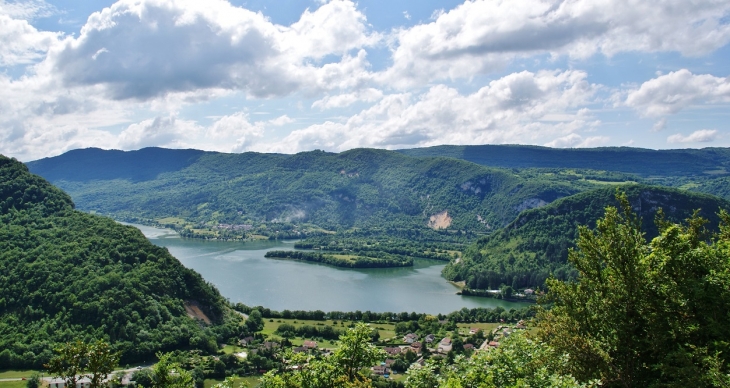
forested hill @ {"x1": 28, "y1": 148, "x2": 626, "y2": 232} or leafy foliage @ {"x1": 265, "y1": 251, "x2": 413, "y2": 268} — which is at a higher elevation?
forested hill @ {"x1": 28, "y1": 148, "x2": 626, "y2": 232}

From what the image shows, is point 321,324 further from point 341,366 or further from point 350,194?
point 350,194

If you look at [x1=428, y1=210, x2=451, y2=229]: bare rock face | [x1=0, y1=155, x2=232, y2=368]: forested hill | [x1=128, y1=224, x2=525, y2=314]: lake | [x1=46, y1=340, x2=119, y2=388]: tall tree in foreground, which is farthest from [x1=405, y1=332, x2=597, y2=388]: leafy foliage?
[x1=428, y1=210, x2=451, y2=229]: bare rock face

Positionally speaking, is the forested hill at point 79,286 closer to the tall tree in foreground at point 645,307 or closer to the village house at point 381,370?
the village house at point 381,370

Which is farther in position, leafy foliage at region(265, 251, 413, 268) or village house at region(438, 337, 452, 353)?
leafy foliage at region(265, 251, 413, 268)

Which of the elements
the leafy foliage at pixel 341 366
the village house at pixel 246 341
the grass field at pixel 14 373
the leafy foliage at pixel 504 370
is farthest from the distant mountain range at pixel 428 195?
the leafy foliage at pixel 341 366

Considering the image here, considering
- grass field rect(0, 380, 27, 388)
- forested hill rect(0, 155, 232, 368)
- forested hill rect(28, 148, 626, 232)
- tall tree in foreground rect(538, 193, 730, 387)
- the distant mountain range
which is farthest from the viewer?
Answer: forested hill rect(28, 148, 626, 232)

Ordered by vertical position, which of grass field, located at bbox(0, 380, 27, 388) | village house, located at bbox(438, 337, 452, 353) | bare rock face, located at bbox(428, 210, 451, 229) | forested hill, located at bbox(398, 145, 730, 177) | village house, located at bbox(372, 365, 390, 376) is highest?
forested hill, located at bbox(398, 145, 730, 177)

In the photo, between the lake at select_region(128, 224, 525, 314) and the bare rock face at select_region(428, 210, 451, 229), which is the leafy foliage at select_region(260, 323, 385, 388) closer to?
the lake at select_region(128, 224, 525, 314)

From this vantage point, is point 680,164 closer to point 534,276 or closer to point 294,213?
point 294,213
